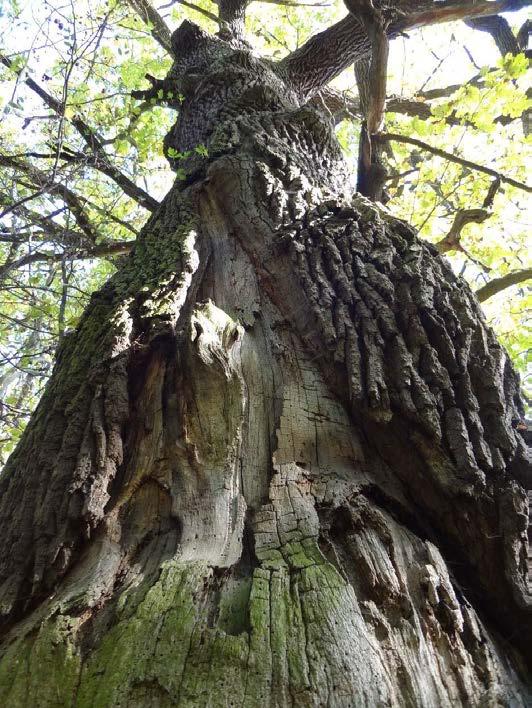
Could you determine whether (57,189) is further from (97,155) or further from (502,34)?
(502,34)

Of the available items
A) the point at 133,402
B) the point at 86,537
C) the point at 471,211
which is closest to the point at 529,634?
the point at 86,537

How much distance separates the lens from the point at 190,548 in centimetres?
158

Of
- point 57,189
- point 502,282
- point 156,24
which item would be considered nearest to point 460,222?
point 502,282

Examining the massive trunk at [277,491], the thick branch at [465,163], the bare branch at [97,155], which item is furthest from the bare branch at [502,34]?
the massive trunk at [277,491]

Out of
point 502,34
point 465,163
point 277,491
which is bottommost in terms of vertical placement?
point 277,491

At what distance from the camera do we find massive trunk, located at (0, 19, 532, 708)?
48.6 inches

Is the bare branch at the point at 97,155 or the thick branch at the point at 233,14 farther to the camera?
the thick branch at the point at 233,14

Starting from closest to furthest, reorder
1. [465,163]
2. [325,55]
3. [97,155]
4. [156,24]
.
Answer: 1. [465,163]
2. [97,155]
3. [325,55]
4. [156,24]

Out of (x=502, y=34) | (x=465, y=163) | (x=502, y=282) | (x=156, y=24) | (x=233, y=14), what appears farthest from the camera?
(x=156, y=24)

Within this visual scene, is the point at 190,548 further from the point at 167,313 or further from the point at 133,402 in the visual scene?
the point at 167,313

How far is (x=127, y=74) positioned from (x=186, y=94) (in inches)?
68.2

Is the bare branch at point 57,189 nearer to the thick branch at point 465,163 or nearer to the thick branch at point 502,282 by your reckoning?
the thick branch at point 465,163

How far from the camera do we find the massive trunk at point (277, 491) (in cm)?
124

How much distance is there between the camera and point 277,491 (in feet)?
5.53
